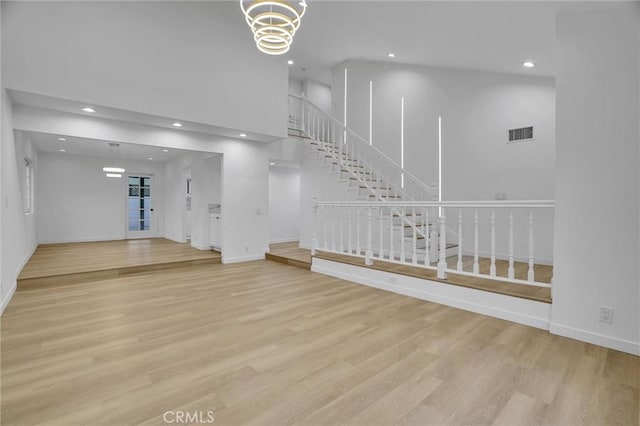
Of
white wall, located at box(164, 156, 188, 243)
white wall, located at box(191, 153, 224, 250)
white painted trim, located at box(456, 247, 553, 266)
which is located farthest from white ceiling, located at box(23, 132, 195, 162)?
white painted trim, located at box(456, 247, 553, 266)

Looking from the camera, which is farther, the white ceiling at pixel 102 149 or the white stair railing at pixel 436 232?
the white ceiling at pixel 102 149

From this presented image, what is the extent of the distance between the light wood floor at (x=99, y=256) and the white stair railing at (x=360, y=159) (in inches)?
139

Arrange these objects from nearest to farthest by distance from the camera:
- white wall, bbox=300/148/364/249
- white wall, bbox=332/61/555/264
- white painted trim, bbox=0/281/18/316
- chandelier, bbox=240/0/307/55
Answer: chandelier, bbox=240/0/307/55 < white painted trim, bbox=0/281/18/316 < white wall, bbox=332/61/555/264 < white wall, bbox=300/148/364/249

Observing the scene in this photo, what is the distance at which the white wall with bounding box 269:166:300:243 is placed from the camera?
355 inches

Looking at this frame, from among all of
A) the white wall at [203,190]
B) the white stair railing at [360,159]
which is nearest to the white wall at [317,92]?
the white stair railing at [360,159]

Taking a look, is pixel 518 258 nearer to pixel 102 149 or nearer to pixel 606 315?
pixel 606 315

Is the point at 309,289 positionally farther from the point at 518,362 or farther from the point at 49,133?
the point at 49,133

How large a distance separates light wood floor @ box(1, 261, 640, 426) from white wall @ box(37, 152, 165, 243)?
241 inches

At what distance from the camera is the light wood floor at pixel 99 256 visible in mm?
5195

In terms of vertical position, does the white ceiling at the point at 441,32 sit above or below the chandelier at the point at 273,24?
above

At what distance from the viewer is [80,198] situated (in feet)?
29.5

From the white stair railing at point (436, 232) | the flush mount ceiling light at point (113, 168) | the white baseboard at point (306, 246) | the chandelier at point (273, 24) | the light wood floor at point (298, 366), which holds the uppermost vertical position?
the chandelier at point (273, 24)

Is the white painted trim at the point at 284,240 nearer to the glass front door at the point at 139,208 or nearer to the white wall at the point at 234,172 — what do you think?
the white wall at the point at 234,172

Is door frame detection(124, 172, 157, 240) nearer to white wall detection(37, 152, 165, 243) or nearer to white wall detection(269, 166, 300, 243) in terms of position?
white wall detection(37, 152, 165, 243)
